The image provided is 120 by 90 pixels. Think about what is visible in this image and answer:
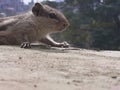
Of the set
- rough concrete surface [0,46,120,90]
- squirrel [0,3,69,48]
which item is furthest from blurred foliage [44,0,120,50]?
rough concrete surface [0,46,120,90]

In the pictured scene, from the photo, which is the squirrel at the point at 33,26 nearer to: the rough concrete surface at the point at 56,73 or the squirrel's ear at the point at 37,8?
the squirrel's ear at the point at 37,8

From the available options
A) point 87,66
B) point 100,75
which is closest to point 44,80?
point 100,75

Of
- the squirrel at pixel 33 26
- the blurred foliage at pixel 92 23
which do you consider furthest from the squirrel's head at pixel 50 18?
the blurred foliage at pixel 92 23

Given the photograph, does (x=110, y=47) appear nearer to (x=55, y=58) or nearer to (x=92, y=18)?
(x=92, y=18)

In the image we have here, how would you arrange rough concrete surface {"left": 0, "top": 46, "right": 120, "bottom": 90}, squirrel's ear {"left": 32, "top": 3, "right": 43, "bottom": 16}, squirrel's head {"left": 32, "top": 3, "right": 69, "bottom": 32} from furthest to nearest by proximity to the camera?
1. squirrel's ear {"left": 32, "top": 3, "right": 43, "bottom": 16}
2. squirrel's head {"left": 32, "top": 3, "right": 69, "bottom": 32}
3. rough concrete surface {"left": 0, "top": 46, "right": 120, "bottom": 90}

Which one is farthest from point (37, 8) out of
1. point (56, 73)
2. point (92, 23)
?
point (92, 23)

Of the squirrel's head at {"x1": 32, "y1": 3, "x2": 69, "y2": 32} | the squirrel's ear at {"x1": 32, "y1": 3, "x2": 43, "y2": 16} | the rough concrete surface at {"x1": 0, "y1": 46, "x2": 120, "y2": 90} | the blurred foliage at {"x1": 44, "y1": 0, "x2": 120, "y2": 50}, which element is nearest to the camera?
the rough concrete surface at {"x1": 0, "y1": 46, "x2": 120, "y2": 90}

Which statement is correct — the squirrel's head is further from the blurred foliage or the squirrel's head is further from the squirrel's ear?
the blurred foliage
